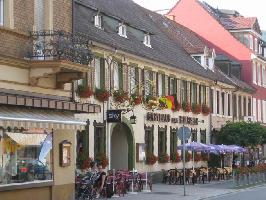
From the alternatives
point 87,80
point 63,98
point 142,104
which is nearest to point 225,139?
point 142,104

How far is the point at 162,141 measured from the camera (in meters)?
39.0

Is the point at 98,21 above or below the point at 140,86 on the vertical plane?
above

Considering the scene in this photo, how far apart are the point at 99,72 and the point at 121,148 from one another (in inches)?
219

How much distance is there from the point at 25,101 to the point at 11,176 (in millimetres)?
2330

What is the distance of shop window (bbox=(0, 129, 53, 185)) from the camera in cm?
1858

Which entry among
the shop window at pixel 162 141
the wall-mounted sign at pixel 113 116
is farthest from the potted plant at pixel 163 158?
the wall-mounted sign at pixel 113 116

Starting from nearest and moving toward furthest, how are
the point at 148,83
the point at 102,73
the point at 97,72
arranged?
the point at 97,72 → the point at 102,73 → the point at 148,83

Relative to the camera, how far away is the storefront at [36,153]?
59.3ft

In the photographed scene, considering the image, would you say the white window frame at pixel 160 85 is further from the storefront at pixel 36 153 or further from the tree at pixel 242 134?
the storefront at pixel 36 153

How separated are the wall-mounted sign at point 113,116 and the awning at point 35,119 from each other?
384 inches

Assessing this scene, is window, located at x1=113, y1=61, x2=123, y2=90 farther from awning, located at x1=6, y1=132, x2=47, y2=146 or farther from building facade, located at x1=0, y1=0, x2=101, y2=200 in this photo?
awning, located at x1=6, y1=132, x2=47, y2=146

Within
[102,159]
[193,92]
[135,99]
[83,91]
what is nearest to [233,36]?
[193,92]

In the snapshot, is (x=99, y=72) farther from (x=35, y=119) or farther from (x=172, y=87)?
(x=35, y=119)

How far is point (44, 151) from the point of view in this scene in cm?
2031
